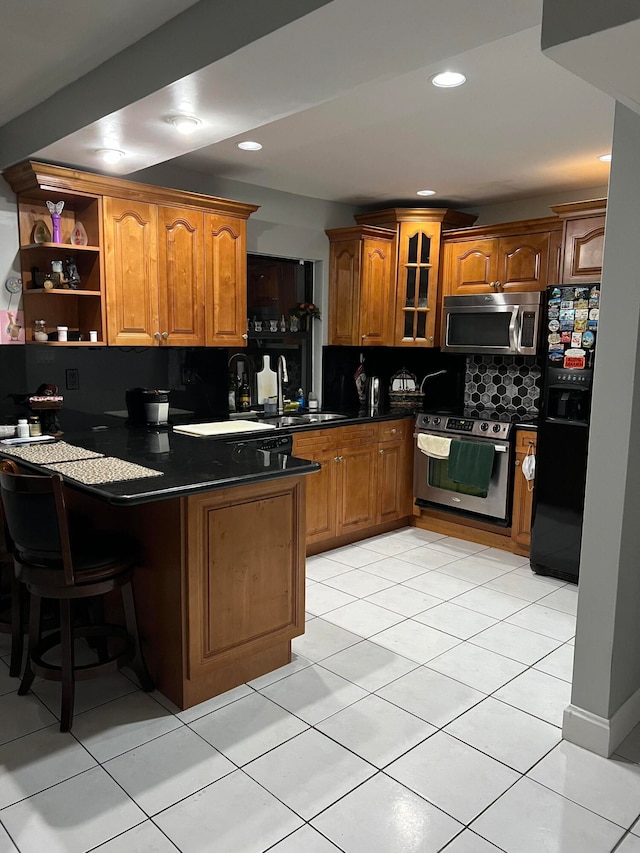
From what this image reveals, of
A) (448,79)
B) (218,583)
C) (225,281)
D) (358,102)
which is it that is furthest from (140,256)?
(218,583)

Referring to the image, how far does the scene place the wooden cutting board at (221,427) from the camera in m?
3.95

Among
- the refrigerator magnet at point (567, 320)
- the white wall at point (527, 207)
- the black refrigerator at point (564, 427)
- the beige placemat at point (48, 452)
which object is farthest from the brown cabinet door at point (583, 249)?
the beige placemat at point (48, 452)

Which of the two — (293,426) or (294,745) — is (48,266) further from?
(294,745)

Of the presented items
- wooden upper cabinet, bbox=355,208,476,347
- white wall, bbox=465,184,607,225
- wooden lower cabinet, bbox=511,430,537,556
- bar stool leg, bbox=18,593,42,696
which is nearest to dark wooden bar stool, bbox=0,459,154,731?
bar stool leg, bbox=18,593,42,696

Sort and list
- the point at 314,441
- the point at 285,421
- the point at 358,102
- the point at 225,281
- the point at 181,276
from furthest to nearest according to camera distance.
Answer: the point at 285,421 → the point at 314,441 → the point at 225,281 → the point at 181,276 → the point at 358,102

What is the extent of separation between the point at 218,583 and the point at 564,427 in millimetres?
2457

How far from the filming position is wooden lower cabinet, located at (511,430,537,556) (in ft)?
14.6

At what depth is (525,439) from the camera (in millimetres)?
4445

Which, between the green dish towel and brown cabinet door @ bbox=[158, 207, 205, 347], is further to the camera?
the green dish towel

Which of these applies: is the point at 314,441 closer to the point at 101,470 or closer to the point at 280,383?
the point at 280,383

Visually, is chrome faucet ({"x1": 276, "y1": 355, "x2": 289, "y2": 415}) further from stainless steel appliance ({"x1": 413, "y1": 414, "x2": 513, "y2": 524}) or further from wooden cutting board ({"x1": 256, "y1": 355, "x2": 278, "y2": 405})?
stainless steel appliance ({"x1": 413, "y1": 414, "x2": 513, "y2": 524})

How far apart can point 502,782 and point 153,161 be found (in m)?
3.16

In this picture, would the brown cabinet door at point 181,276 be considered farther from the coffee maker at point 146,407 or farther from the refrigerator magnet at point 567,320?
the refrigerator magnet at point 567,320

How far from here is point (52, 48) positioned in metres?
2.52
